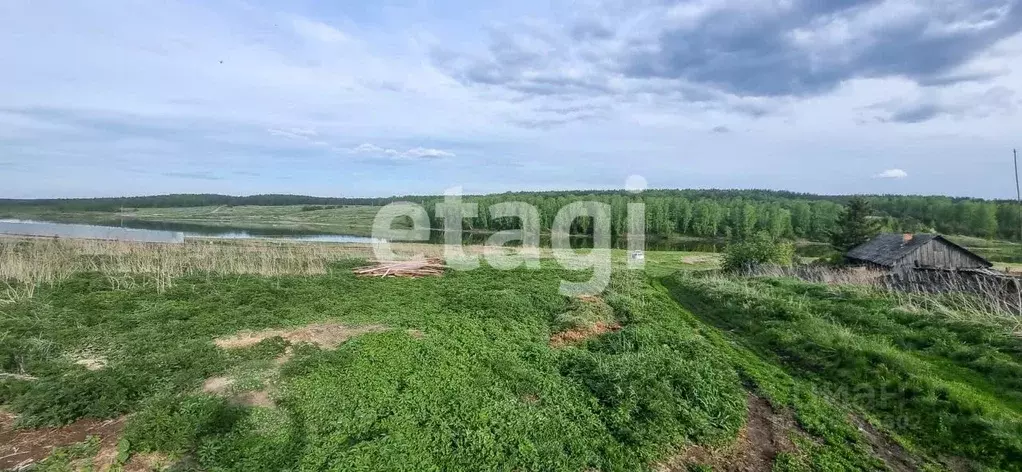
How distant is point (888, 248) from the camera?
80.2ft

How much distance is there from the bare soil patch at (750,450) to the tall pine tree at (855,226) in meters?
43.1

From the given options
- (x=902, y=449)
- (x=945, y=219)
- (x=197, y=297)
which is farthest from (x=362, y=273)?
(x=945, y=219)

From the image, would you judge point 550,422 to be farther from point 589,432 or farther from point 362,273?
point 362,273

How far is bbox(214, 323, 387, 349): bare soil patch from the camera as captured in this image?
8.94 m

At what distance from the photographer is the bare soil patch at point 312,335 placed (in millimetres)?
8938

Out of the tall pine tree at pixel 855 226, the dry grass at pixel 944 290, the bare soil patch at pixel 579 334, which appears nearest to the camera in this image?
the bare soil patch at pixel 579 334

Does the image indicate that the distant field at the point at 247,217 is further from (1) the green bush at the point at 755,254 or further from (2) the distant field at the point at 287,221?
(1) the green bush at the point at 755,254

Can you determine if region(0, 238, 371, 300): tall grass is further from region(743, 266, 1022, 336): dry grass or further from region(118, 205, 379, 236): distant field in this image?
region(118, 205, 379, 236): distant field

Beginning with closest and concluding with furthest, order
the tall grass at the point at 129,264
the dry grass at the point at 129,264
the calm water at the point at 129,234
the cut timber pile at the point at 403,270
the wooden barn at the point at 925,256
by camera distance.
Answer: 1. the dry grass at the point at 129,264
2. the tall grass at the point at 129,264
3. the cut timber pile at the point at 403,270
4. the wooden barn at the point at 925,256
5. the calm water at the point at 129,234

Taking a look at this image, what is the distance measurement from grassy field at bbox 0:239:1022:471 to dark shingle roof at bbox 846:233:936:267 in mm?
12312

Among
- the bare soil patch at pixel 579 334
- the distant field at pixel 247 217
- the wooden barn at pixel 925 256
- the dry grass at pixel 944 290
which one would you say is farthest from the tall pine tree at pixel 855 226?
the distant field at pixel 247 217

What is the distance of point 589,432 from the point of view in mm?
5723

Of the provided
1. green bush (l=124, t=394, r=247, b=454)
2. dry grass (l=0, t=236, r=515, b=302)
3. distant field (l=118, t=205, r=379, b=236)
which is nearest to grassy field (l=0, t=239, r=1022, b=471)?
green bush (l=124, t=394, r=247, b=454)

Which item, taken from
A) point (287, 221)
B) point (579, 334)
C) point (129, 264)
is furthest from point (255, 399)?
point (287, 221)
